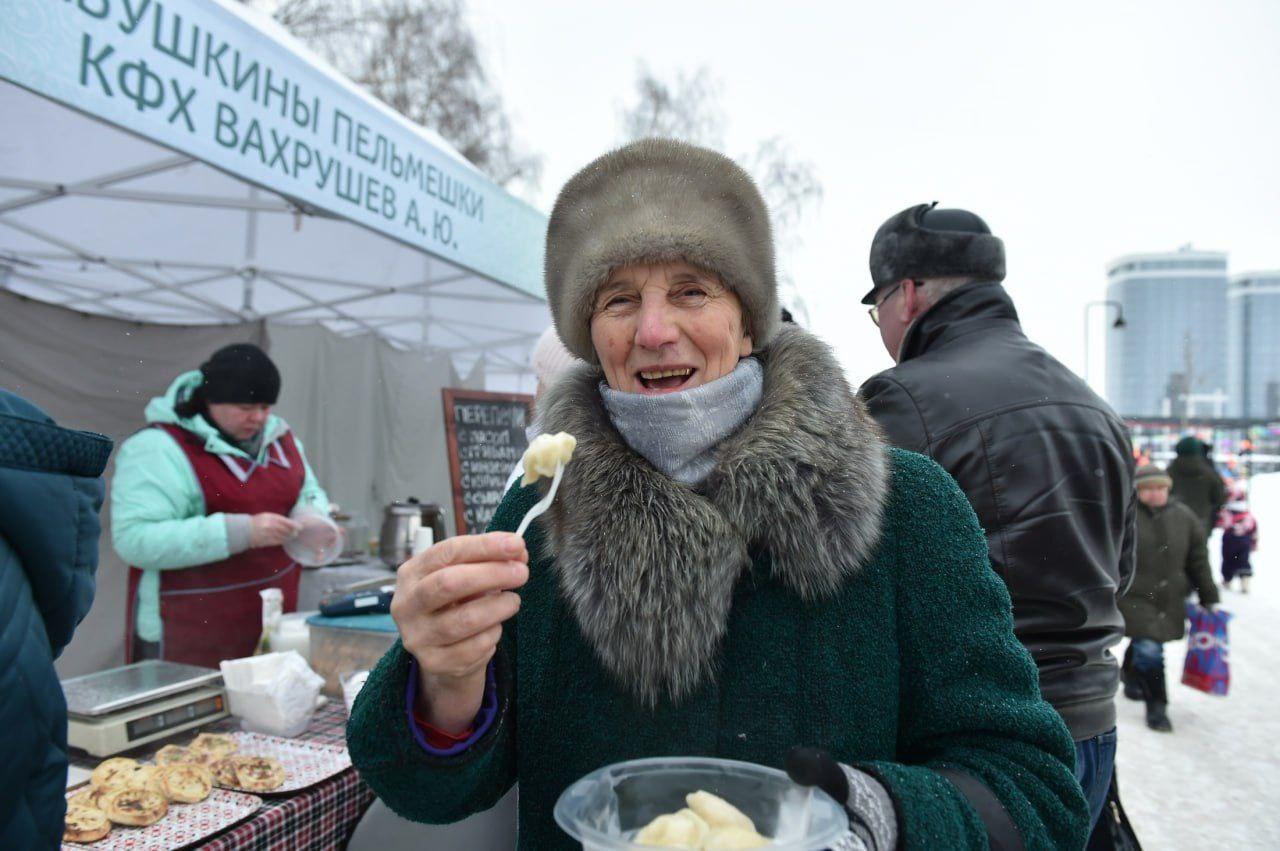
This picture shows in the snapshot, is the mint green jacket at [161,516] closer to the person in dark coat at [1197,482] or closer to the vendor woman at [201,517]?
the vendor woman at [201,517]

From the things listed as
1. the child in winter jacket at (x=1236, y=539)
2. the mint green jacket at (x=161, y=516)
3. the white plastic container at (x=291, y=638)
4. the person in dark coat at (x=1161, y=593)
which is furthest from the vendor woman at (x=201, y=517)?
the child in winter jacket at (x=1236, y=539)

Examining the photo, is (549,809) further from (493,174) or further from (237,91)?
(493,174)

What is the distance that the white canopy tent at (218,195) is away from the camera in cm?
278

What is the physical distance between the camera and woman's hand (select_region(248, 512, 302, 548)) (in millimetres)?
3500

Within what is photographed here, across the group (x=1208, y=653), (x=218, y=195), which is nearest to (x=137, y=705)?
(x=218, y=195)

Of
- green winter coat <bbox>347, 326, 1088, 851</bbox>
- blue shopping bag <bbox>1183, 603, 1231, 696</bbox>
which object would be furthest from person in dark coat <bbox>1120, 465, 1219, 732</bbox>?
green winter coat <bbox>347, 326, 1088, 851</bbox>

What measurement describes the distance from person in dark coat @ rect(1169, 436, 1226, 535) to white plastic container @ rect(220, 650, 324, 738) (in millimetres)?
9841

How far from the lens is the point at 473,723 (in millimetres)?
1194

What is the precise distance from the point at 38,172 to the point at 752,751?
469cm

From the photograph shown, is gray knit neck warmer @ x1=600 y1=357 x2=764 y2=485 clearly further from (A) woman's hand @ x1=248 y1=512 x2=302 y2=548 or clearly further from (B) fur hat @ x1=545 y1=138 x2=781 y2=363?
(A) woman's hand @ x1=248 y1=512 x2=302 y2=548

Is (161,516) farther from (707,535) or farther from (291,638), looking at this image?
(707,535)

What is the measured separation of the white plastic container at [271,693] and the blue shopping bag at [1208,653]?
6642 mm

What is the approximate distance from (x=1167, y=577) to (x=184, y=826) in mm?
7056

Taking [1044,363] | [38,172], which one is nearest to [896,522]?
[1044,363]
